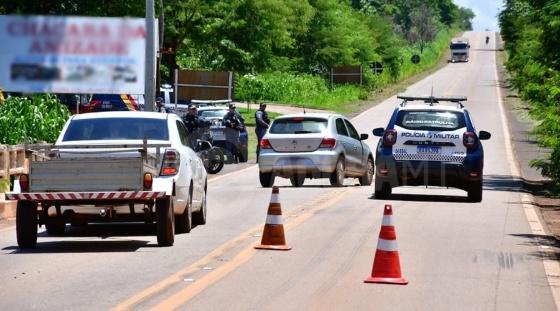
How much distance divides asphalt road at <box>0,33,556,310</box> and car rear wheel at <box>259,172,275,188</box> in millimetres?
3381

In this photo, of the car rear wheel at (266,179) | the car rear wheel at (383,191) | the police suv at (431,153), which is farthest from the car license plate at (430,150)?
the car rear wheel at (266,179)

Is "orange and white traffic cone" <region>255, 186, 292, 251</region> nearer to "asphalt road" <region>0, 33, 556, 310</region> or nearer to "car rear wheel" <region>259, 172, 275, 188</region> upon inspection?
"asphalt road" <region>0, 33, 556, 310</region>

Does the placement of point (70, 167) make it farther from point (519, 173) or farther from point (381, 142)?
point (519, 173)

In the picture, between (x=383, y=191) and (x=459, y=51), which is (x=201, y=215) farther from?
(x=459, y=51)

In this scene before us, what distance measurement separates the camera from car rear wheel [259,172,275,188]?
27.2 metres

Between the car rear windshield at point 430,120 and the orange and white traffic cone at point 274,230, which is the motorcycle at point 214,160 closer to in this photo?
the car rear windshield at point 430,120

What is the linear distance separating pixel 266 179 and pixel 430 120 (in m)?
4.79

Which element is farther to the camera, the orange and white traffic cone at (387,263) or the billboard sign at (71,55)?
the billboard sign at (71,55)

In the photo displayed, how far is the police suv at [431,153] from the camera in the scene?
23.4 meters

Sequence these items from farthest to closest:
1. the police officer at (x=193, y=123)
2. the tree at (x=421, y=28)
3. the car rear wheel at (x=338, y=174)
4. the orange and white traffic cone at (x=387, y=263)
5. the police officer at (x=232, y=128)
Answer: the tree at (x=421, y=28)
the police officer at (x=232, y=128)
the police officer at (x=193, y=123)
the car rear wheel at (x=338, y=174)
the orange and white traffic cone at (x=387, y=263)

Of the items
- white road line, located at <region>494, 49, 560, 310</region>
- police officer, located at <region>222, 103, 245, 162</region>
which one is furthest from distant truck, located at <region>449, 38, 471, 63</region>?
police officer, located at <region>222, 103, 245, 162</region>

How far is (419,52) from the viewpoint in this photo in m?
127

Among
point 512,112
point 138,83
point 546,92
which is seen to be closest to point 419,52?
point 512,112

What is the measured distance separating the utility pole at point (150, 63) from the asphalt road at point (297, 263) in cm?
726
